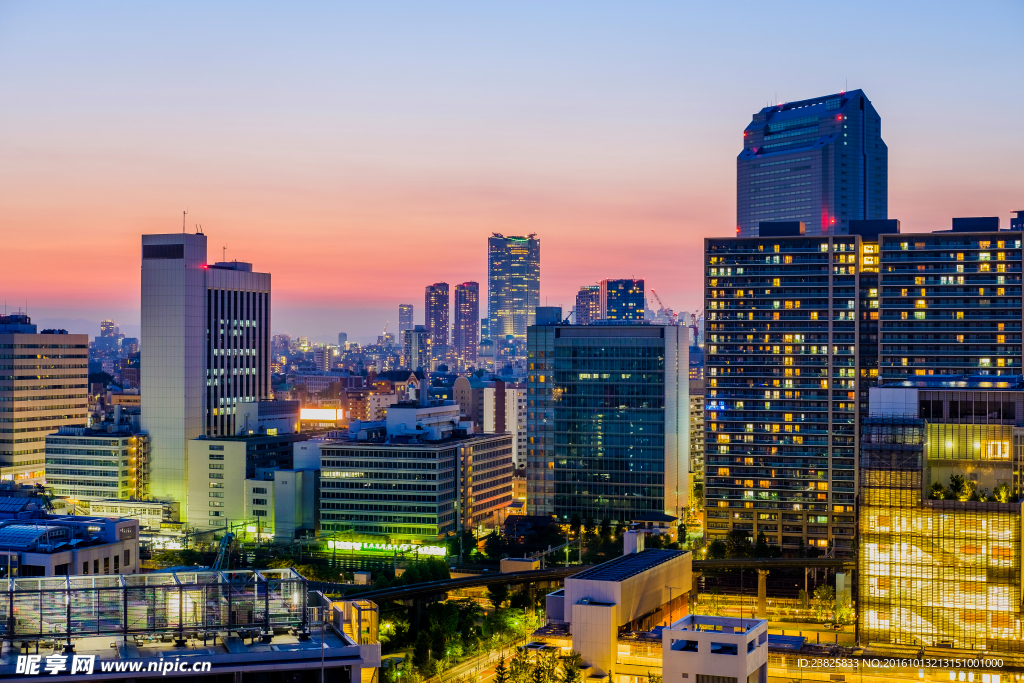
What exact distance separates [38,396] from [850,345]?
111847 millimetres

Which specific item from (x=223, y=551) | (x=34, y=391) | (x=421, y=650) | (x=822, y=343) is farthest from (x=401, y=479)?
(x=34, y=391)

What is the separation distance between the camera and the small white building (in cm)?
5353

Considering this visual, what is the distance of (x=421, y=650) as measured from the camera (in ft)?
237

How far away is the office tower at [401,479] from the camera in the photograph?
118 m

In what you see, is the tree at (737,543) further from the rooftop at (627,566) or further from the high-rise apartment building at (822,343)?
the rooftop at (627,566)

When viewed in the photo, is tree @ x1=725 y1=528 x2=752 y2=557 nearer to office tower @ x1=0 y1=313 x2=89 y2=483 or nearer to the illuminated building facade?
the illuminated building facade

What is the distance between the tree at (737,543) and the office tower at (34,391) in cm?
9523

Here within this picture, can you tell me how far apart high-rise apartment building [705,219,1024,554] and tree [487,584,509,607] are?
4429 centimetres

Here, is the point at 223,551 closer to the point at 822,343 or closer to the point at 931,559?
Result: the point at 931,559

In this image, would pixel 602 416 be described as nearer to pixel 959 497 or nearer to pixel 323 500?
pixel 323 500


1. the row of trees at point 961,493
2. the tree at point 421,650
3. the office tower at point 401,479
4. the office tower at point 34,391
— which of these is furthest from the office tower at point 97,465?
the row of trees at point 961,493

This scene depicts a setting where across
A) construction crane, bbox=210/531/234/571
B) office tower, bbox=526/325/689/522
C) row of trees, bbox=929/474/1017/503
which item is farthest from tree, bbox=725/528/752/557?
construction crane, bbox=210/531/234/571

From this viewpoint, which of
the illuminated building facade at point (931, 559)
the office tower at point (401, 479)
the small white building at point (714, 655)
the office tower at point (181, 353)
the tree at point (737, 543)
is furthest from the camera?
the office tower at point (181, 353)

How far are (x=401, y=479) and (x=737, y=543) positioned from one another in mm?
35580
